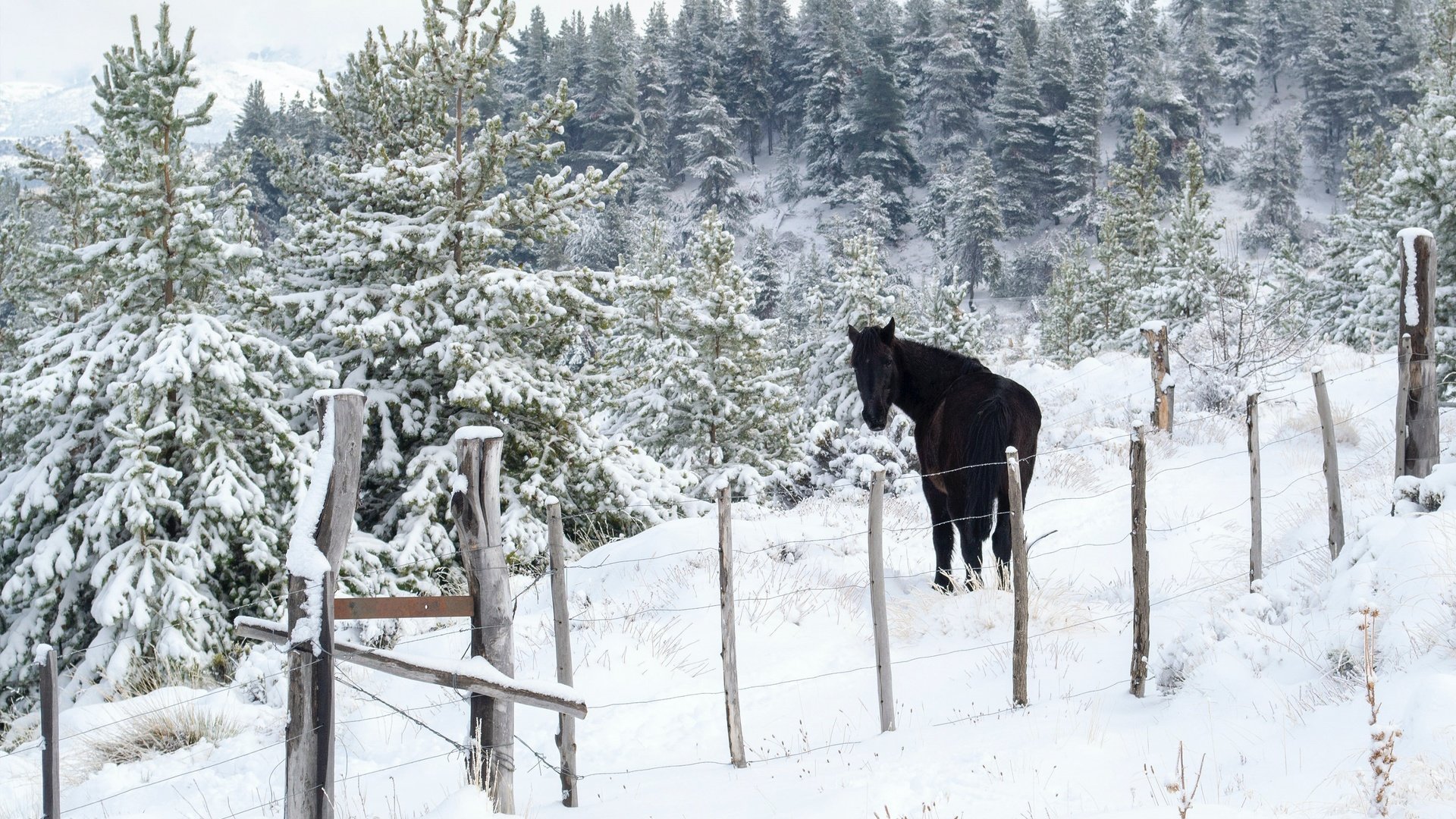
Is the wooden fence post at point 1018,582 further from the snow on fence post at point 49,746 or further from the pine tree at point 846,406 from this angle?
the pine tree at point 846,406

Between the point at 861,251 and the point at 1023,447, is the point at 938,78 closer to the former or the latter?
the point at 861,251

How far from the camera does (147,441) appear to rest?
810 cm

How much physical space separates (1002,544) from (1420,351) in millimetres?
3194

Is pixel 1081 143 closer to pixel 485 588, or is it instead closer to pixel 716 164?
pixel 716 164

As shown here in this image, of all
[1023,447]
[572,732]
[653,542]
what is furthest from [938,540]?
[572,732]

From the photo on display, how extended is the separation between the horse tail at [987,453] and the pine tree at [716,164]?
5630 centimetres

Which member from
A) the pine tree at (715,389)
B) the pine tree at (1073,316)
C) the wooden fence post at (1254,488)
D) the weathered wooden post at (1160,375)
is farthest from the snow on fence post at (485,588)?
the pine tree at (1073,316)

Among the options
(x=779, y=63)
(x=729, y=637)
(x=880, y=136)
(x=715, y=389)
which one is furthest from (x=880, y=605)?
(x=779, y=63)

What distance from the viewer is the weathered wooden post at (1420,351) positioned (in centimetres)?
615

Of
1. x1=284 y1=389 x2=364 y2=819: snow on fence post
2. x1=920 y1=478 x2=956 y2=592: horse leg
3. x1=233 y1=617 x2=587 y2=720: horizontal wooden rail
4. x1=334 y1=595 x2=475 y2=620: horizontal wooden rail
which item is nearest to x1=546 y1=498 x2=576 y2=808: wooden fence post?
x1=233 y1=617 x2=587 y2=720: horizontal wooden rail

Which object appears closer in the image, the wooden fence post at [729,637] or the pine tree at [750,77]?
the wooden fence post at [729,637]

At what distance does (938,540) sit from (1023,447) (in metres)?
1.01

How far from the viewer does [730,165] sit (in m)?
63.7

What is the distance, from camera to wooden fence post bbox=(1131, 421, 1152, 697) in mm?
5039
